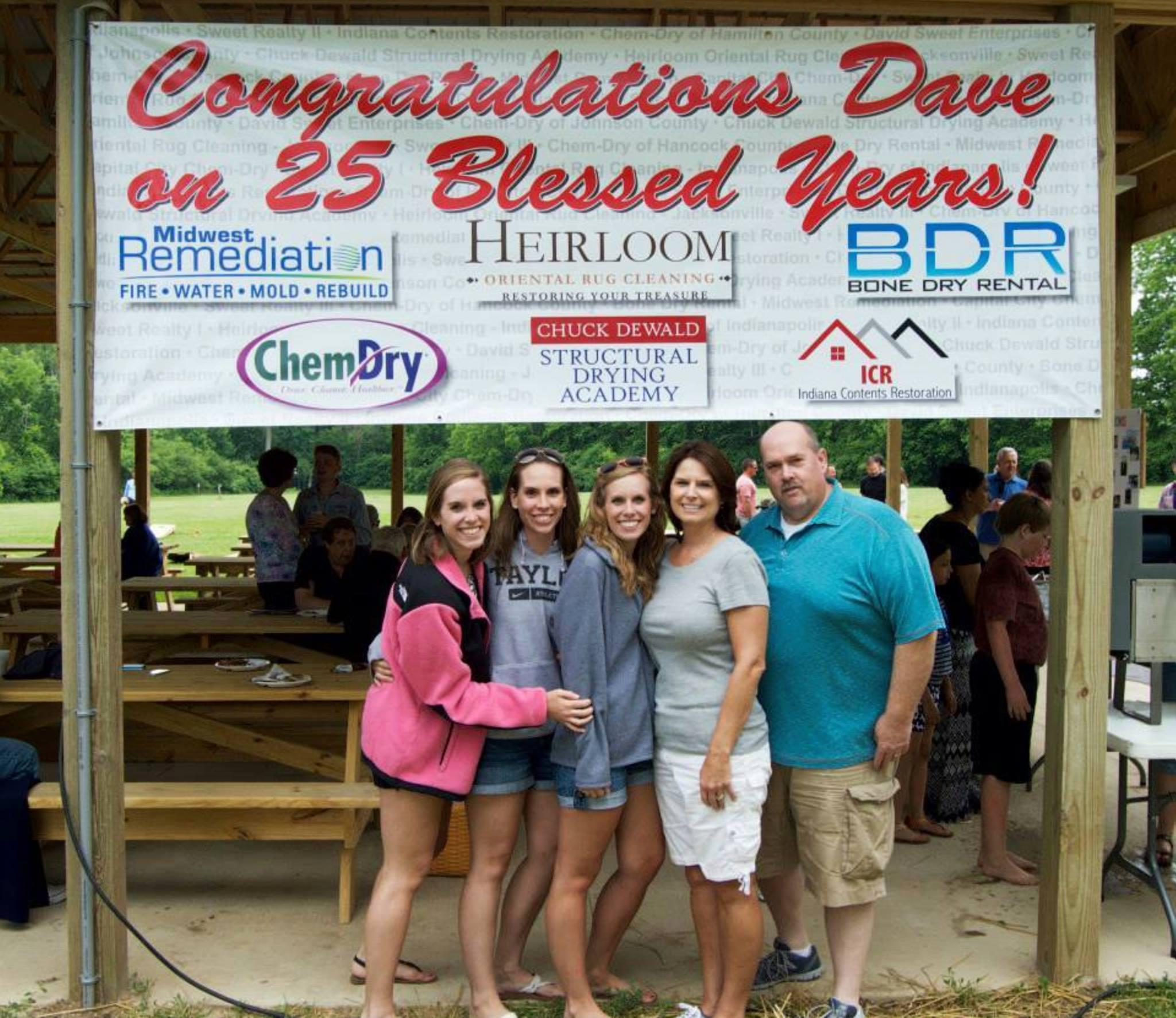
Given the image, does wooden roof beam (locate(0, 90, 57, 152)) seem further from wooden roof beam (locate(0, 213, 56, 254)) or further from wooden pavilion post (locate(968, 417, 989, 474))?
wooden pavilion post (locate(968, 417, 989, 474))

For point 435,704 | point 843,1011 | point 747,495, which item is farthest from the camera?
point 747,495

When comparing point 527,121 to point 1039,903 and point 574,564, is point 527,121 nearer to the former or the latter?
point 574,564

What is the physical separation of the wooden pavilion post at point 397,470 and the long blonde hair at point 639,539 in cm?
823

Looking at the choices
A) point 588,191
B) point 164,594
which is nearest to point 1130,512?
point 588,191

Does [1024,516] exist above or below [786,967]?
above

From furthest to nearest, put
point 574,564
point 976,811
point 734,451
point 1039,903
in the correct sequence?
1. point 734,451
2. point 976,811
3. point 1039,903
4. point 574,564

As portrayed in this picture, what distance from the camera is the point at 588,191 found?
3.48m

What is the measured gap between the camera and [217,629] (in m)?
5.95

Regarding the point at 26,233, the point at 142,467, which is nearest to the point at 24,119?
the point at 26,233

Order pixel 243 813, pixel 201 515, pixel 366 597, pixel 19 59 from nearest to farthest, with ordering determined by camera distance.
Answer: pixel 243 813, pixel 366 597, pixel 19 59, pixel 201 515

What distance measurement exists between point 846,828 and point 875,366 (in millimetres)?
1334

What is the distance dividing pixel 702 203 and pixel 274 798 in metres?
2.45

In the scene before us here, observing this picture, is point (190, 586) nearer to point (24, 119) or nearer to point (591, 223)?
point (24, 119)

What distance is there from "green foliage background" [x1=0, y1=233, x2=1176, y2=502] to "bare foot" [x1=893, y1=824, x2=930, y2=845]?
46.9ft
